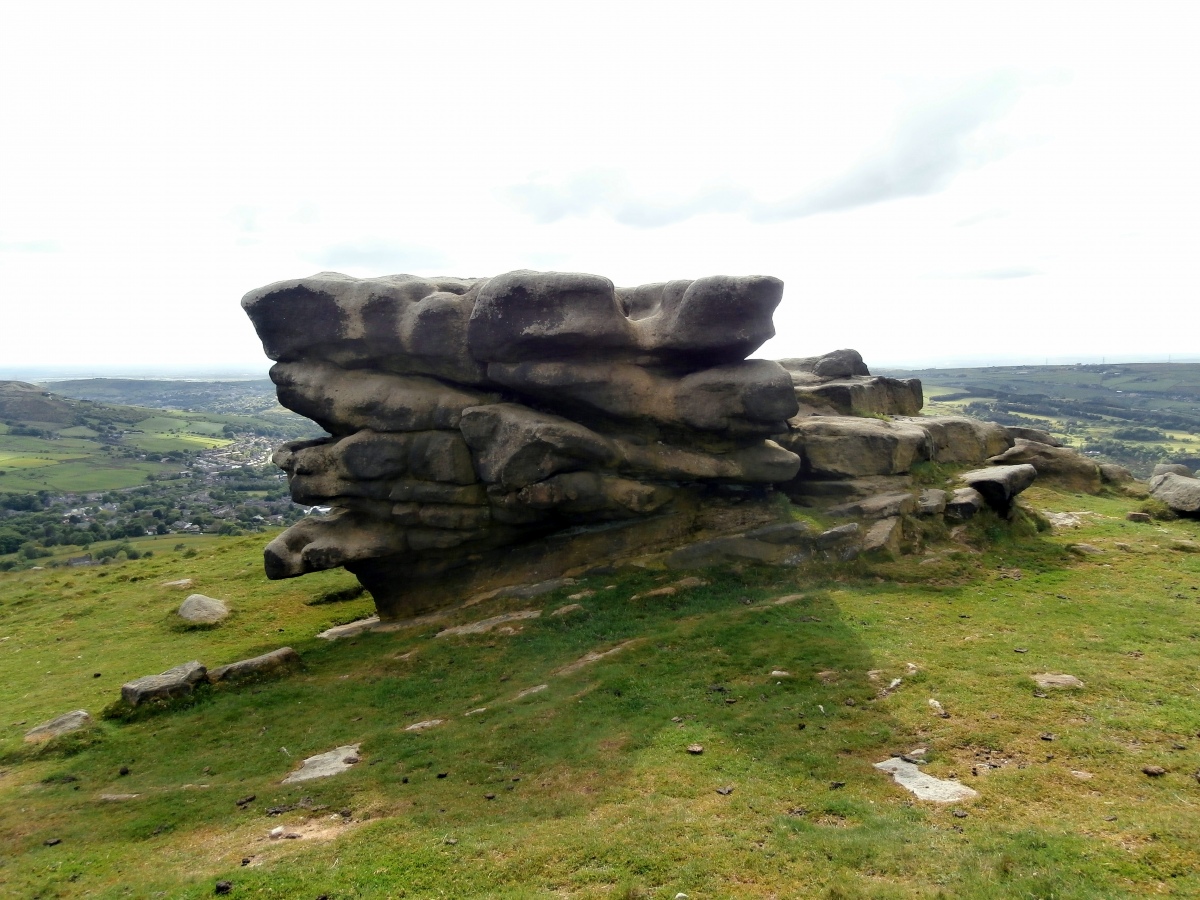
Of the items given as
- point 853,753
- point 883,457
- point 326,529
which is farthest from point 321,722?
point 883,457

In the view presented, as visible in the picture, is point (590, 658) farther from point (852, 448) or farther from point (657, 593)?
point (852, 448)

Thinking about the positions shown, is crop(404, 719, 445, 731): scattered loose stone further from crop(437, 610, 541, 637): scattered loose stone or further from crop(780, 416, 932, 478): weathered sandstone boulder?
crop(780, 416, 932, 478): weathered sandstone boulder

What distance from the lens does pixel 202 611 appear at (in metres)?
36.1

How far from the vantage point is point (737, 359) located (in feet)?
99.2

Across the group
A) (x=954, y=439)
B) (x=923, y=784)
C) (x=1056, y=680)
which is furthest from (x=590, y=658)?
(x=954, y=439)

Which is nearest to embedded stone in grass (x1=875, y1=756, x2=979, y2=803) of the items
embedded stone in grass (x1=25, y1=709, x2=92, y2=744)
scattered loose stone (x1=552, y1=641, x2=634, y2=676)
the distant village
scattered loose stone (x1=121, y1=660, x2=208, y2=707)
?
scattered loose stone (x1=552, y1=641, x2=634, y2=676)

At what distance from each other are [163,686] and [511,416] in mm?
16039

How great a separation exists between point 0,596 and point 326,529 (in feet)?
105

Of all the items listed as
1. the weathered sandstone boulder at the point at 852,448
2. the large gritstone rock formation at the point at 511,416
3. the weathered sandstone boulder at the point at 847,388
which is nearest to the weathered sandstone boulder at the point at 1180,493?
the weathered sandstone boulder at the point at 847,388

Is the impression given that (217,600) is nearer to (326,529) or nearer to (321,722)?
(326,529)

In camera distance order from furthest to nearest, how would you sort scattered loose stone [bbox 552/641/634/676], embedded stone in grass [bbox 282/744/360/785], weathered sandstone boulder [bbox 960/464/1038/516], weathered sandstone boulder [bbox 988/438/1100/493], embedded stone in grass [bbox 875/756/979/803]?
1. weathered sandstone boulder [bbox 988/438/1100/493]
2. weathered sandstone boulder [bbox 960/464/1038/516]
3. scattered loose stone [bbox 552/641/634/676]
4. embedded stone in grass [bbox 282/744/360/785]
5. embedded stone in grass [bbox 875/756/979/803]

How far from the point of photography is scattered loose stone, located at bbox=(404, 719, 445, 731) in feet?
67.3

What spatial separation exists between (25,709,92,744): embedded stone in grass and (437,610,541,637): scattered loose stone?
12135mm

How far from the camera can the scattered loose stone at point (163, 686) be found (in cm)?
2455
